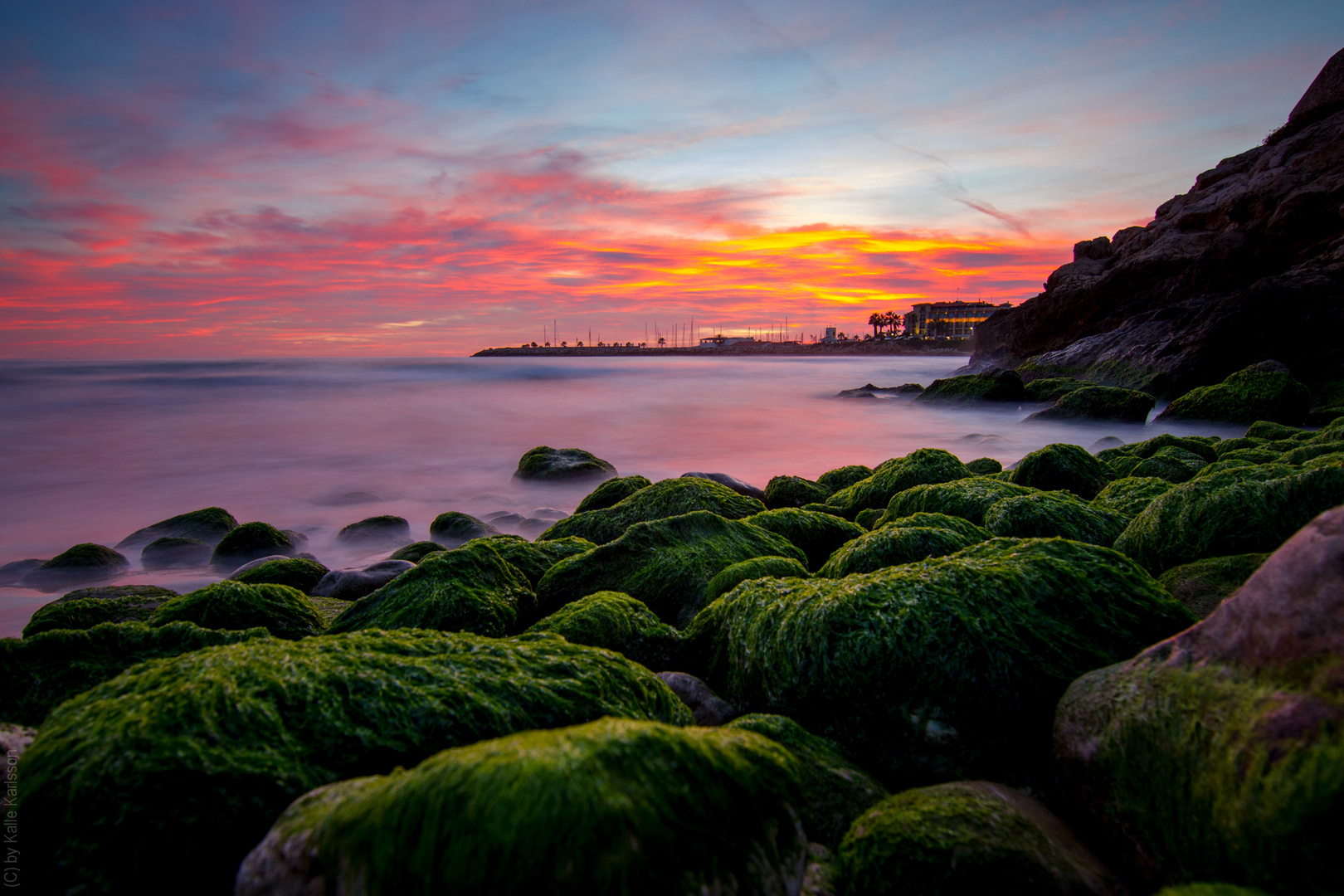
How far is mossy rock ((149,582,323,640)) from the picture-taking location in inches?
119

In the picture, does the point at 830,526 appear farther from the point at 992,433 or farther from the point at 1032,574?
the point at 992,433

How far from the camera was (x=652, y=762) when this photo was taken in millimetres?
1363

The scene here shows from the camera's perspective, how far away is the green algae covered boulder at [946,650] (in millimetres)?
2021

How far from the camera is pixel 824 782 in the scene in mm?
1868

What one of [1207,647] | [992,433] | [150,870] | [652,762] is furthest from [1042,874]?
[992,433]

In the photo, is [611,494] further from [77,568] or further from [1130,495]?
[77,568]

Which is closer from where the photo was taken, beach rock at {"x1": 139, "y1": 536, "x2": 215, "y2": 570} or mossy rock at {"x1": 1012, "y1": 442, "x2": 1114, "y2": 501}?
mossy rock at {"x1": 1012, "y1": 442, "x2": 1114, "y2": 501}

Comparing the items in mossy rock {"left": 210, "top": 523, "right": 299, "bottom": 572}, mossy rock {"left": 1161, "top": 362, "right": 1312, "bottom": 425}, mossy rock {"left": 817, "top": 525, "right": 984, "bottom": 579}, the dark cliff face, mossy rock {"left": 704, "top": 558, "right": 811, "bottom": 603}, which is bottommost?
mossy rock {"left": 210, "top": 523, "right": 299, "bottom": 572}

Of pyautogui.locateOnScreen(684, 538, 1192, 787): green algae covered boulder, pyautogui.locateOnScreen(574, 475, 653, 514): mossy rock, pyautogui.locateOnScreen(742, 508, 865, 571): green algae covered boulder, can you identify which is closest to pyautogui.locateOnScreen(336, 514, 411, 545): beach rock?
pyautogui.locateOnScreen(574, 475, 653, 514): mossy rock

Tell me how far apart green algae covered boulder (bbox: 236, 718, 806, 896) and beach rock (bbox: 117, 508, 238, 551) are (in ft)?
20.6

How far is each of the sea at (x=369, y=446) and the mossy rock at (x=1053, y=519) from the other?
15.3 feet

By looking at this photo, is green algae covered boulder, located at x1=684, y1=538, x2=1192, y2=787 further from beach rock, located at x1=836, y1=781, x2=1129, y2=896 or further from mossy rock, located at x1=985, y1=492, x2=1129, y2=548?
mossy rock, located at x1=985, y1=492, x2=1129, y2=548

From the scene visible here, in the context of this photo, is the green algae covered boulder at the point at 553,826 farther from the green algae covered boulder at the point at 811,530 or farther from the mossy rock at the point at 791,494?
the mossy rock at the point at 791,494

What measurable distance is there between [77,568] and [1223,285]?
22461 millimetres
